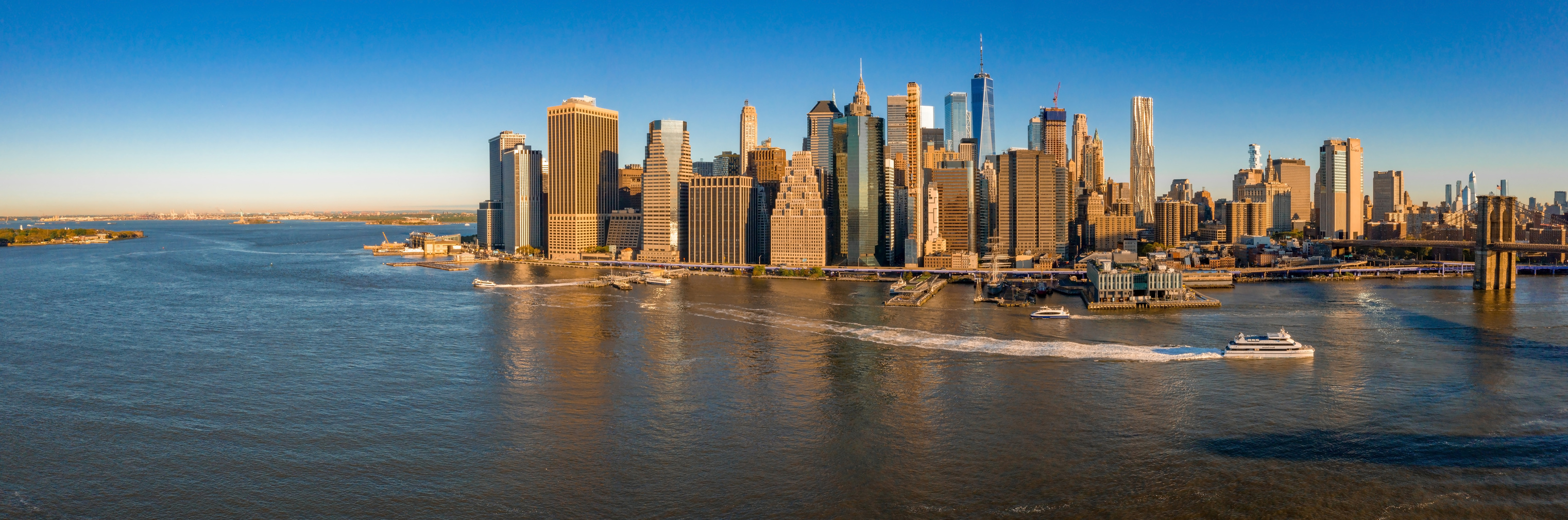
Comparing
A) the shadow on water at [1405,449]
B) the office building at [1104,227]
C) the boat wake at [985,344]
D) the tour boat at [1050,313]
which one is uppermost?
the office building at [1104,227]

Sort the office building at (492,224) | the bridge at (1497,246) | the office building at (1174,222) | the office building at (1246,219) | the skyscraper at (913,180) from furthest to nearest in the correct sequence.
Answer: the office building at (1246,219) → the office building at (1174,222) → the office building at (492,224) → the skyscraper at (913,180) → the bridge at (1497,246)

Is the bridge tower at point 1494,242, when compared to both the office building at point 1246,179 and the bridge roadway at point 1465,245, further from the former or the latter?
the office building at point 1246,179

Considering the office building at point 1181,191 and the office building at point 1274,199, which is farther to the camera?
the office building at point 1181,191

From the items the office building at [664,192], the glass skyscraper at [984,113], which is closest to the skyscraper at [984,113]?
the glass skyscraper at [984,113]

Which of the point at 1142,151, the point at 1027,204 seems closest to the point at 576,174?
the point at 1027,204

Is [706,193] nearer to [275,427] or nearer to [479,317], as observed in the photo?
[479,317]

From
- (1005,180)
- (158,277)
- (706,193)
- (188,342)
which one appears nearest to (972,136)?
(1005,180)

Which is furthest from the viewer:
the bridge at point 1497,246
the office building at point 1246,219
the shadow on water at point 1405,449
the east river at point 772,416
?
the office building at point 1246,219
